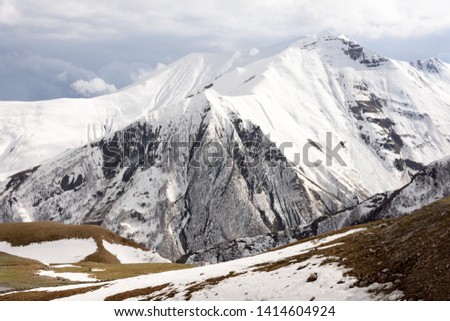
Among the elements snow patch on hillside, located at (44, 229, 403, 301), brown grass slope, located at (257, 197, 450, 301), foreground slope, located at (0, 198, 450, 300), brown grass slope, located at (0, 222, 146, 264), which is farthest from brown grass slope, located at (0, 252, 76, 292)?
brown grass slope, located at (257, 197, 450, 301)

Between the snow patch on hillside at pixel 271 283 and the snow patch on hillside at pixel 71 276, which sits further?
the snow patch on hillside at pixel 71 276

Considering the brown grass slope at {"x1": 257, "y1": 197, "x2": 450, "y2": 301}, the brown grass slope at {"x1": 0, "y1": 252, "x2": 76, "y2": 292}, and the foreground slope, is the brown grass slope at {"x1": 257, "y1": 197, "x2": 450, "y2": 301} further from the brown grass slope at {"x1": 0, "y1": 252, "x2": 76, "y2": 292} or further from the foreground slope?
the brown grass slope at {"x1": 0, "y1": 252, "x2": 76, "y2": 292}

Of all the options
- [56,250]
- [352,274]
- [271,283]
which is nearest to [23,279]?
[271,283]

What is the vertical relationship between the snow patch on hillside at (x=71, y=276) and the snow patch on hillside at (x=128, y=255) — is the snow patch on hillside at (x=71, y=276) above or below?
above

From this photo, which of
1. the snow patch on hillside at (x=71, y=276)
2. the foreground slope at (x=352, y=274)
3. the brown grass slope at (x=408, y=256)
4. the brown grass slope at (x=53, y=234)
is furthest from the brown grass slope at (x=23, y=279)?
the brown grass slope at (x=408, y=256)

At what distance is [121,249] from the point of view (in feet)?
648

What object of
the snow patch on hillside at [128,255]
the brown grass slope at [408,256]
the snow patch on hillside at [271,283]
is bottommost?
the snow patch on hillside at [128,255]

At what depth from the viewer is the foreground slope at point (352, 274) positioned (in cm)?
3562

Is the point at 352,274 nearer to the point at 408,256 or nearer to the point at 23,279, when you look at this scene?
the point at 408,256

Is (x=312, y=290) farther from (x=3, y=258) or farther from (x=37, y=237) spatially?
(x=37, y=237)

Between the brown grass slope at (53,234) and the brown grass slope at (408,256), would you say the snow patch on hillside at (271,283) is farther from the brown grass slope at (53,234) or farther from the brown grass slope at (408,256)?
the brown grass slope at (53,234)

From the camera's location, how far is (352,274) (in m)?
40.5

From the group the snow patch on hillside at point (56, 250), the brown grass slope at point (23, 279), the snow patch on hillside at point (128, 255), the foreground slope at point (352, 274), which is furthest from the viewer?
the snow patch on hillside at point (128, 255)
